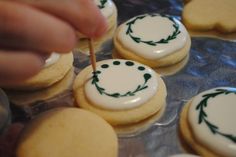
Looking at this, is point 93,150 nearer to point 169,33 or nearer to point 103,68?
point 103,68

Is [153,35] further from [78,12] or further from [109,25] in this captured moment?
[78,12]

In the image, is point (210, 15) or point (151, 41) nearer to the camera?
point (151, 41)

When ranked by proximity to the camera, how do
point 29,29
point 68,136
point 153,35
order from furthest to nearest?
point 153,35, point 68,136, point 29,29

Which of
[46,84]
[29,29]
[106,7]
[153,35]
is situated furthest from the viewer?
[106,7]

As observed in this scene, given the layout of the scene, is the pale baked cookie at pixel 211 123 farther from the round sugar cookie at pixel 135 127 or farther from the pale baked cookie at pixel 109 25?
the pale baked cookie at pixel 109 25

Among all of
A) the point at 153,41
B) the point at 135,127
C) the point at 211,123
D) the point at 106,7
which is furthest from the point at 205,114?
the point at 106,7

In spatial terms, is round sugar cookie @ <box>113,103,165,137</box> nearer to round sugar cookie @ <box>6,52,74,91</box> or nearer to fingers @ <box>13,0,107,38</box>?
round sugar cookie @ <box>6,52,74,91</box>

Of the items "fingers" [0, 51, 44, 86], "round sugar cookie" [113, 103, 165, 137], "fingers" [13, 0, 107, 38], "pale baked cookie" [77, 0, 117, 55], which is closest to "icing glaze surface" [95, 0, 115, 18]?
"pale baked cookie" [77, 0, 117, 55]
